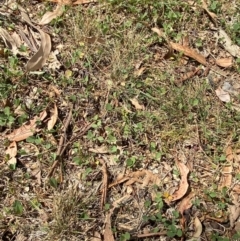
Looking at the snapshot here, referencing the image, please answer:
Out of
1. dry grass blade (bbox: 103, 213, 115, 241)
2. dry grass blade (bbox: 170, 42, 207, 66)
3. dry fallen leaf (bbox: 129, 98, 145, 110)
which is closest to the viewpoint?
dry grass blade (bbox: 103, 213, 115, 241)

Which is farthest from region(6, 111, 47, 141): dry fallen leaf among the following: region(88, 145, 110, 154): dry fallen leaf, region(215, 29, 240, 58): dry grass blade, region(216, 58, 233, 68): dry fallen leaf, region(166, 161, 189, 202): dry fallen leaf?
region(215, 29, 240, 58): dry grass blade

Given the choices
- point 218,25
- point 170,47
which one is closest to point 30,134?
point 170,47

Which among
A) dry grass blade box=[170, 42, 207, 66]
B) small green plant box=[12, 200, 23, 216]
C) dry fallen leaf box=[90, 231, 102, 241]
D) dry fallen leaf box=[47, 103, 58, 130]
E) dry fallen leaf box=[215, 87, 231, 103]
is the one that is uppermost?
dry grass blade box=[170, 42, 207, 66]

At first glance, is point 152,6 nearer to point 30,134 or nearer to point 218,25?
point 218,25

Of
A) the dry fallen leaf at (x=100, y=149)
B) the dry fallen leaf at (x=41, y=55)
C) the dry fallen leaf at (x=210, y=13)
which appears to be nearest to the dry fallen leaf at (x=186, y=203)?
the dry fallen leaf at (x=100, y=149)

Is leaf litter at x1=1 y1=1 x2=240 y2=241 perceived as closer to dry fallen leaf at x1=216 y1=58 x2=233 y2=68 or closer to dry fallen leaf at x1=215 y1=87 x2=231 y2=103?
dry fallen leaf at x1=215 y1=87 x2=231 y2=103

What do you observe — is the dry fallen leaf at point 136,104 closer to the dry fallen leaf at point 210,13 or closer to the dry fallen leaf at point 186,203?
the dry fallen leaf at point 186,203

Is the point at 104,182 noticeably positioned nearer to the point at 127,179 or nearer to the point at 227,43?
the point at 127,179
